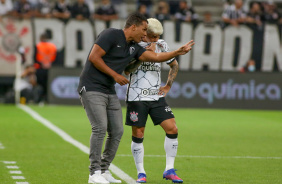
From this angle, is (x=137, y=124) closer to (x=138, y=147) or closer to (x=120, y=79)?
(x=138, y=147)

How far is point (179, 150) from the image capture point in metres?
11.7

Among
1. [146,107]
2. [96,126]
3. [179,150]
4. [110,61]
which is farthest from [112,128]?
[179,150]

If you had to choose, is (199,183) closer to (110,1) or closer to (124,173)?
(124,173)

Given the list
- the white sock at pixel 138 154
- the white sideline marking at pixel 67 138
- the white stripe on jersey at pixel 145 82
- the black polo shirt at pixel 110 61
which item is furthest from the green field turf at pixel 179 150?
the black polo shirt at pixel 110 61

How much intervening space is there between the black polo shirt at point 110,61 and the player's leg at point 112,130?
0.64ft

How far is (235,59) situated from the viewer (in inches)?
1006

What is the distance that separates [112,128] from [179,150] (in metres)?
3.86

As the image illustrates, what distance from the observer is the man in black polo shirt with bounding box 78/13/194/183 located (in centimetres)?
765

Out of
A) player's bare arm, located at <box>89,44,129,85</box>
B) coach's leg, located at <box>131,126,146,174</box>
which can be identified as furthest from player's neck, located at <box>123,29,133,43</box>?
coach's leg, located at <box>131,126,146,174</box>

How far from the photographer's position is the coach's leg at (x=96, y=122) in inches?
304

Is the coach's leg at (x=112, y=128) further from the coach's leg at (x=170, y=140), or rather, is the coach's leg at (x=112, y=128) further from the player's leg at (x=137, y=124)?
the coach's leg at (x=170, y=140)

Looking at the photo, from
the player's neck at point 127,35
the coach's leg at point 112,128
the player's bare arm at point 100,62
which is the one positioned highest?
the player's neck at point 127,35

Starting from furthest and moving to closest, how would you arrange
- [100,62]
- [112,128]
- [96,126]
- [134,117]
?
1. [134,117]
2. [112,128]
3. [96,126]
4. [100,62]

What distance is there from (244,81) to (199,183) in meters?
15.5
